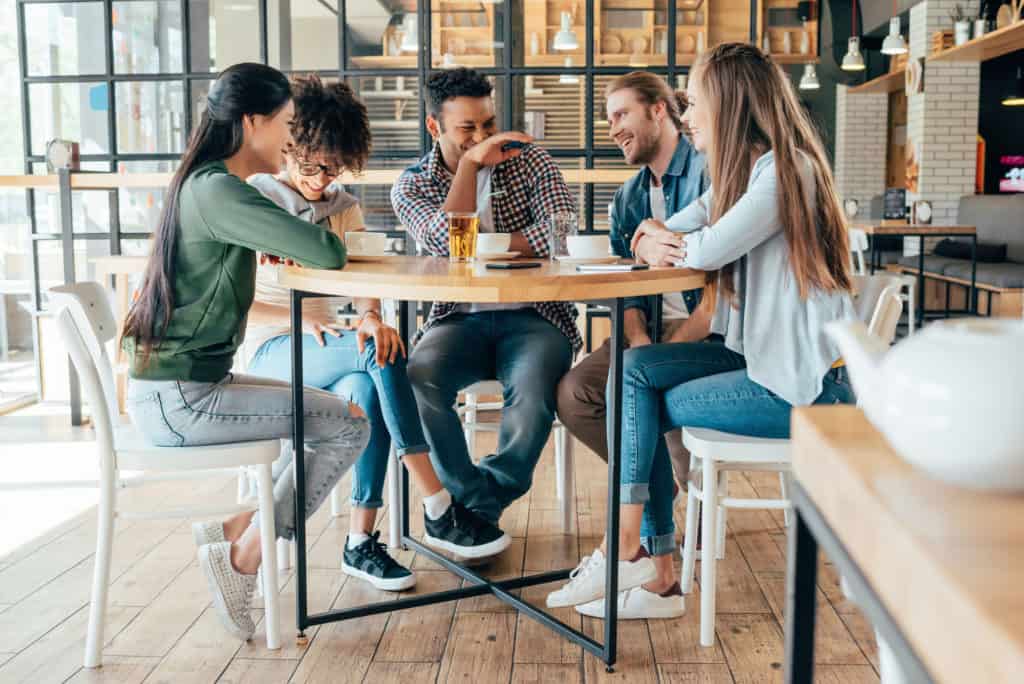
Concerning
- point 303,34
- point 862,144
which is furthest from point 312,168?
point 862,144

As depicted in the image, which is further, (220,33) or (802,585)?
(220,33)

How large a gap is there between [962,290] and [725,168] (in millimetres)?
5853

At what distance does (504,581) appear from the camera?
2305 millimetres

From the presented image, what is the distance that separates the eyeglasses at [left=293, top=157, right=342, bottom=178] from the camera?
103 inches

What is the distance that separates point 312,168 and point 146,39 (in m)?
2.56

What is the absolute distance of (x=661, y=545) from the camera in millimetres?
2229

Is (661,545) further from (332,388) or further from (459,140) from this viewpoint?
(459,140)

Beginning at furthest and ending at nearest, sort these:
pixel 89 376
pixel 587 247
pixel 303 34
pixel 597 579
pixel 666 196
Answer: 1. pixel 303 34
2. pixel 666 196
3. pixel 587 247
4. pixel 597 579
5. pixel 89 376

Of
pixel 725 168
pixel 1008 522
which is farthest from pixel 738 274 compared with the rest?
pixel 1008 522

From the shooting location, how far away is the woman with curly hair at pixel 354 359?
238 centimetres

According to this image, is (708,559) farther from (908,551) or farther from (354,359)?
(908,551)

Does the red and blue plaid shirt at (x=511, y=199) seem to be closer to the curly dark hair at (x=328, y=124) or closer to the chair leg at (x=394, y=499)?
the curly dark hair at (x=328, y=124)

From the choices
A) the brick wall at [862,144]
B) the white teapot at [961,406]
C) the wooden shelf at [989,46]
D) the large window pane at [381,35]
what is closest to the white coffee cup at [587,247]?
the white teapot at [961,406]

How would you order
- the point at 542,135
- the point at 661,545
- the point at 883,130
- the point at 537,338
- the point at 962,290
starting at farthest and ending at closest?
the point at 883,130 → the point at 962,290 → the point at 542,135 → the point at 537,338 → the point at 661,545
